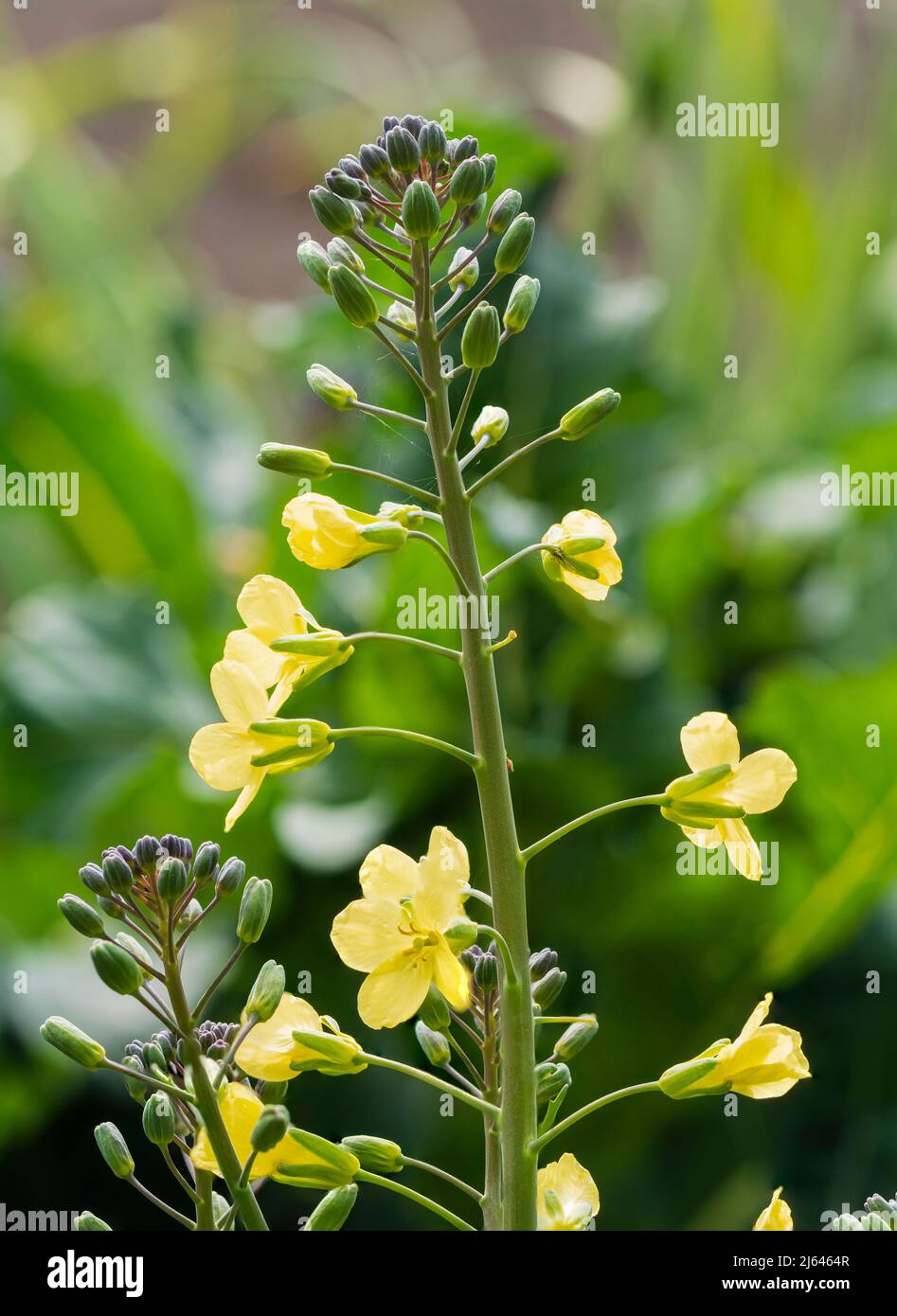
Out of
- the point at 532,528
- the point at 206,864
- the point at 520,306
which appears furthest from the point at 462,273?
the point at 532,528

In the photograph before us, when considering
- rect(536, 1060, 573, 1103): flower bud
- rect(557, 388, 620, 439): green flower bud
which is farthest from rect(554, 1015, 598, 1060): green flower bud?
rect(557, 388, 620, 439): green flower bud

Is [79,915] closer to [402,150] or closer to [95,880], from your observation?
[95,880]

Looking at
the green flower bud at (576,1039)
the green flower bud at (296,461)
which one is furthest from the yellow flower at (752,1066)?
the green flower bud at (296,461)

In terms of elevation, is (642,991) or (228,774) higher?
(228,774)

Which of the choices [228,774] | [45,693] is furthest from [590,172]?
[228,774]

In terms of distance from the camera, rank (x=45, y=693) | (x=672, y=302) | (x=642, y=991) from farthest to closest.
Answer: (x=672, y=302), (x=45, y=693), (x=642, y=991)

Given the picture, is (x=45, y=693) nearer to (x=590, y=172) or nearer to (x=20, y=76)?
(x=590, y=172)
